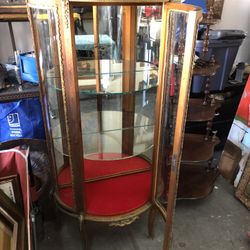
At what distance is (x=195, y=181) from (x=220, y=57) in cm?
87

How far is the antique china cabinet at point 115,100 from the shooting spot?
88 centimetres

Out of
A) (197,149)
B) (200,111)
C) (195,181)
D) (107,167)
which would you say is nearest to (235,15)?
(200,111)

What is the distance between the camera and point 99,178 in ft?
4.54

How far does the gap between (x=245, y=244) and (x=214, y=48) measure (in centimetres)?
121

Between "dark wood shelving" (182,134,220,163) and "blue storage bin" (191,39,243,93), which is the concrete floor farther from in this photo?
"blue storage bin" (191,39,243,93)

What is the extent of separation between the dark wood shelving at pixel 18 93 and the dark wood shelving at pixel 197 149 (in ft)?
3.14

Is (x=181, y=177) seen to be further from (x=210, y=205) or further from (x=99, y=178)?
(x=99, y=178)

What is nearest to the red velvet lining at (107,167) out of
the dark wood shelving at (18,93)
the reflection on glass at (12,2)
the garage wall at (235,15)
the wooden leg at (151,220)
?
the wooden leg at (151,220)

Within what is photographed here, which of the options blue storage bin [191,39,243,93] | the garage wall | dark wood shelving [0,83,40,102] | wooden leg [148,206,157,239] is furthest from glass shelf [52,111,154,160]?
the garage wall

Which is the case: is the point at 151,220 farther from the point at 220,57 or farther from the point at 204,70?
Answer: the point at 220,57

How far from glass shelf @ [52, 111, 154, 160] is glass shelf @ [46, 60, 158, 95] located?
0.65 ft

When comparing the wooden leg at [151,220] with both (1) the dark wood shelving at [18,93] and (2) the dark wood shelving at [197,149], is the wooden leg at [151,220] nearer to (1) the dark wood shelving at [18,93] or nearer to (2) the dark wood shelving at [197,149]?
(2) the dark wood shelving at [197,149]

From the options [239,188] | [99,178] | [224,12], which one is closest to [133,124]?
[99,178]

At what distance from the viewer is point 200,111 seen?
5.14 ft
